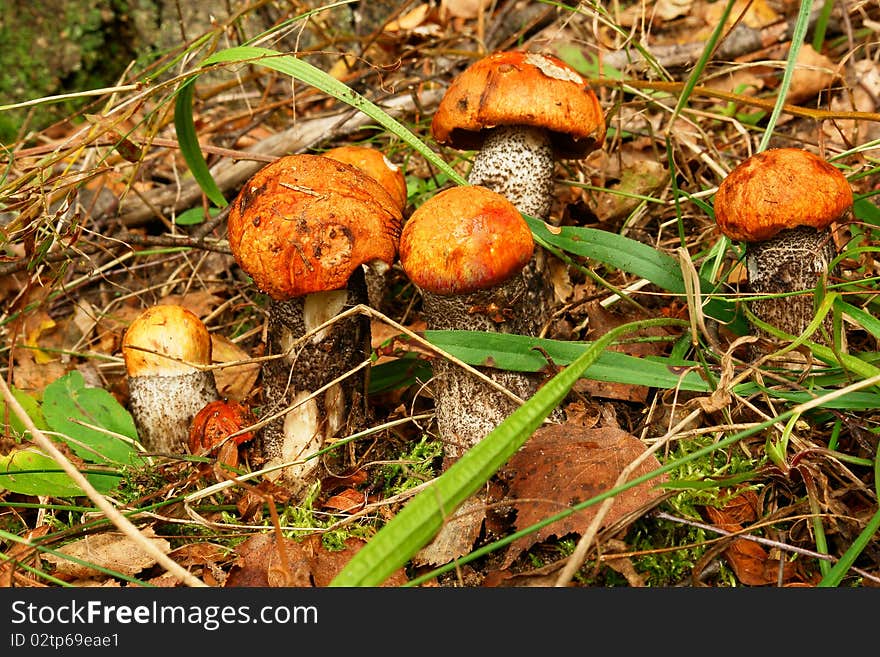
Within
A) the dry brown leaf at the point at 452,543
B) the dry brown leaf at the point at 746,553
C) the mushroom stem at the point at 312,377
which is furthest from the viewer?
the mushroom stem at the point at 312,377

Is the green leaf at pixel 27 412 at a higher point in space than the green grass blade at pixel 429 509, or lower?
lower

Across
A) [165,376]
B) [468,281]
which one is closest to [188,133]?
[165,376]

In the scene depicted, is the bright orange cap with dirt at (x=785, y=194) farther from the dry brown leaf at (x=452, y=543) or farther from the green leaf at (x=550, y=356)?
the dry brown leaf at (x=452, y=543)

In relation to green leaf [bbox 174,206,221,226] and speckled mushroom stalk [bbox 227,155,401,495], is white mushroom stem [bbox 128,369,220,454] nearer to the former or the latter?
speckled mushroom stalk [bbox 227,155,401,495]

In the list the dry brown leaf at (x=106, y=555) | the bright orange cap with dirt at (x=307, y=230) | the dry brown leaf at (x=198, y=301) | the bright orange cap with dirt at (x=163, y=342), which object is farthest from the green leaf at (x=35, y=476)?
the dry brown leaf at (x=198, y=301)

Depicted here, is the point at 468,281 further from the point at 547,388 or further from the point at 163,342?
the point at 163,342
